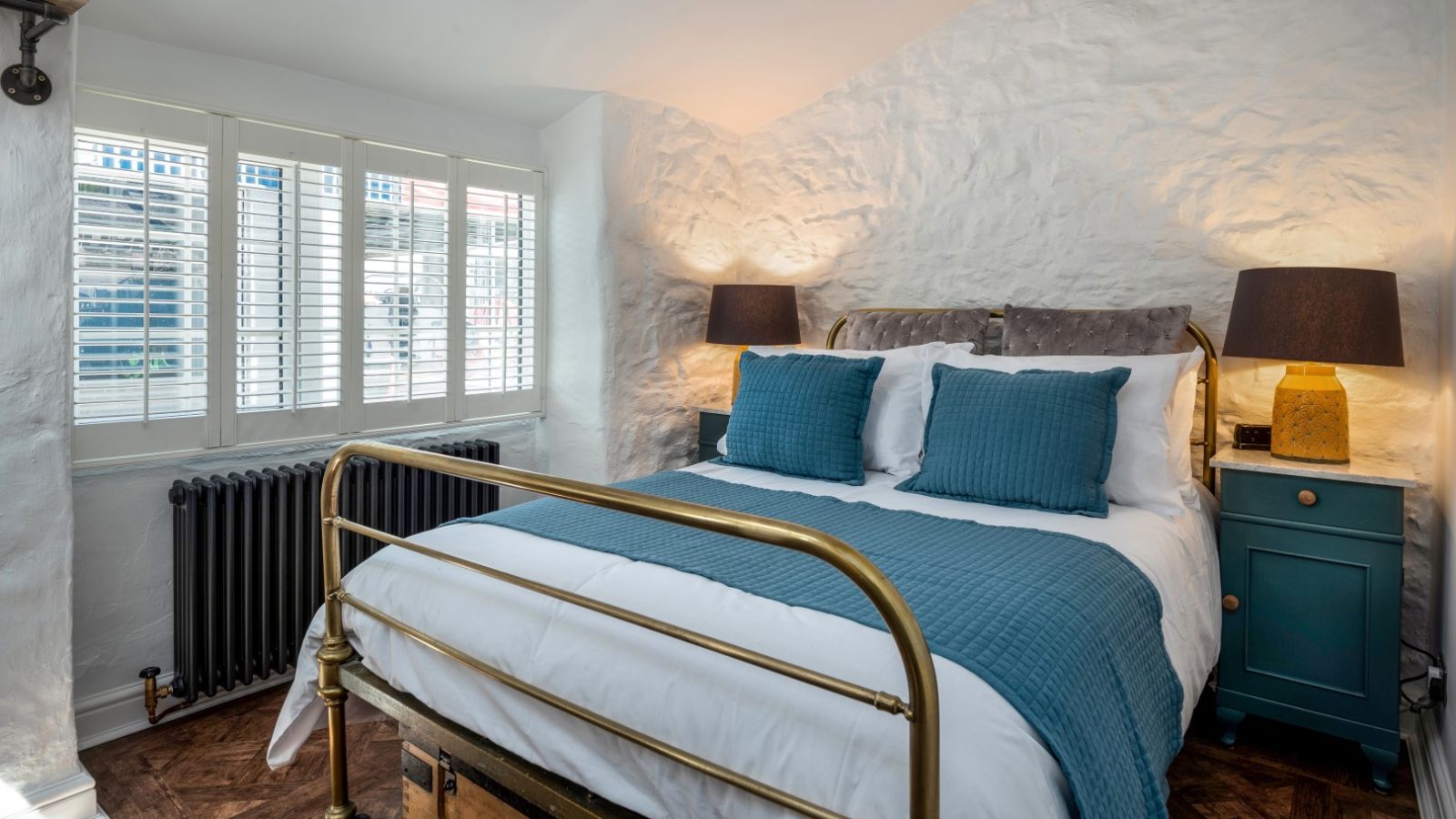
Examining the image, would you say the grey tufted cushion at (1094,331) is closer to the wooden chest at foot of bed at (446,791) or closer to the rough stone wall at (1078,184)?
the rough stone wall at (1078,184)

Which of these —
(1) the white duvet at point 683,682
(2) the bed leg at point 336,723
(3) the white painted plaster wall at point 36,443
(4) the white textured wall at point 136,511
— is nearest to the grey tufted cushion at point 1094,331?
(1) the white duvet at point 683,682

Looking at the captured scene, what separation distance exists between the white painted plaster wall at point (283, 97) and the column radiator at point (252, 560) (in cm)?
116

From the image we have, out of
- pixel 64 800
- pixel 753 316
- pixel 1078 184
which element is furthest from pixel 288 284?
pixel 1078 184

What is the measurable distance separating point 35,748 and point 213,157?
65.8 inches

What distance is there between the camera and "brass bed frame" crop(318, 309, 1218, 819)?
37.4 inches

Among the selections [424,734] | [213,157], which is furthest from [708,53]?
[424,734]

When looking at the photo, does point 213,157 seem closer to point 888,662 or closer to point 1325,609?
point 888,662

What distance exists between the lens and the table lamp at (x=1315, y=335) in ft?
7.28

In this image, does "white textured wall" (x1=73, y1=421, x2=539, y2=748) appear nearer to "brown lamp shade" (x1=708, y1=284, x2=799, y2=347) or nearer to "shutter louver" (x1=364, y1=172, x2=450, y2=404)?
"shutter louver" (x1=364, y1=172, x2=450, y2=404)

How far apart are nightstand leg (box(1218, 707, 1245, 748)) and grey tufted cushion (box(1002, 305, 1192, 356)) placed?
1.07 meters

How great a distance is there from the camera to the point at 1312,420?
7.73 feet

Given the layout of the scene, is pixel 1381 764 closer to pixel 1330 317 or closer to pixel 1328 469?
pixel 1328 469

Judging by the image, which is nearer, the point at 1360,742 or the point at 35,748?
the point at 35,748

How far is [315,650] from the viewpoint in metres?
1.84
